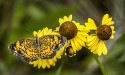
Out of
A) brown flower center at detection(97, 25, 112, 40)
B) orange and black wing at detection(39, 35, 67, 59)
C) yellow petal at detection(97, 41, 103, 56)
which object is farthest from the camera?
brown flower center at detection(97, 25, 112, 40)

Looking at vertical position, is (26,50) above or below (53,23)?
below

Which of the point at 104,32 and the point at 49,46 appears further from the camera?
the point at 104,32


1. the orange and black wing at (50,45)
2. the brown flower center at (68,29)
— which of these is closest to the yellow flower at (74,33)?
the brown flower center at (68,29)

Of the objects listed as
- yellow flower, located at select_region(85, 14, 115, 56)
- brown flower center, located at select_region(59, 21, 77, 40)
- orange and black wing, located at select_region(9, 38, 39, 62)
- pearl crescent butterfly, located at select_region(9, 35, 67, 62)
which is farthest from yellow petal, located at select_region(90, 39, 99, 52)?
orange and black wing, located at select_region(9, 38, 39, 62)

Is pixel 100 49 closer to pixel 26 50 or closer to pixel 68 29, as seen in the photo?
pixel 68 29

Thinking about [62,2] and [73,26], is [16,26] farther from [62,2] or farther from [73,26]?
[73,26]

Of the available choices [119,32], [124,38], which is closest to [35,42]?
[124,38]

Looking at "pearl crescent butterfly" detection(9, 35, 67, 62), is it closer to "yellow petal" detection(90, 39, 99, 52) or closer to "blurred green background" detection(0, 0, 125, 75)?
"yellow petal" detection(90, 39, 99, 52)

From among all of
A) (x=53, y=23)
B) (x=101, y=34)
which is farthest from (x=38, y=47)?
(x=53, y=23)
